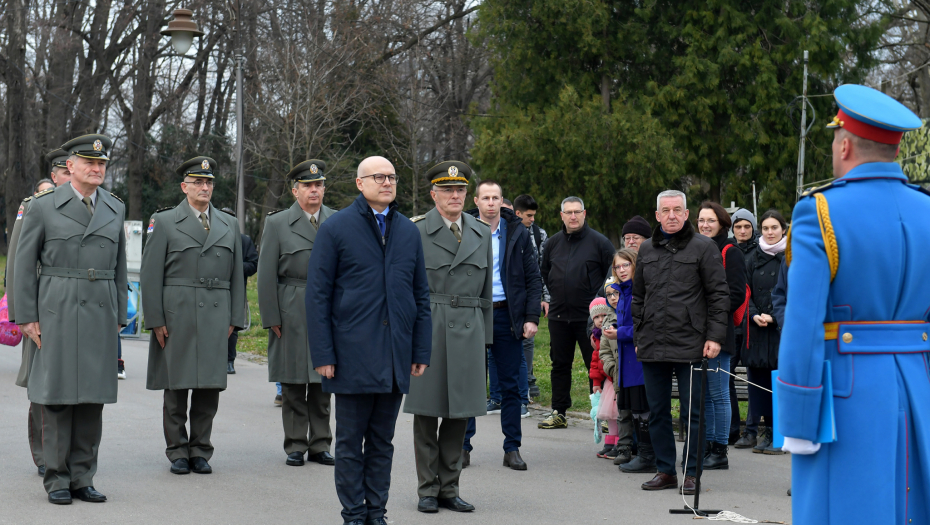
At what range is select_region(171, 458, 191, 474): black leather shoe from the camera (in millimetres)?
7230

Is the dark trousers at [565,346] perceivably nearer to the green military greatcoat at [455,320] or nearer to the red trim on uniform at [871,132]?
the green military greatcoat at [455,320]

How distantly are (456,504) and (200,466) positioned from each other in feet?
6.80

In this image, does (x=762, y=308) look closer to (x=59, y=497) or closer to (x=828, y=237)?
(x=828, y=237)

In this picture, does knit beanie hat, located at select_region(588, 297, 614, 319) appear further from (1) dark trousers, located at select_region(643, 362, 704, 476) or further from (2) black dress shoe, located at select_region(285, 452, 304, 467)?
(2) black dress shoe, located at select_region(285, 452, 304, 467)

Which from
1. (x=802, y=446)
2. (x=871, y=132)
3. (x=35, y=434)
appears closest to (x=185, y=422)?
(x=35, y=434)

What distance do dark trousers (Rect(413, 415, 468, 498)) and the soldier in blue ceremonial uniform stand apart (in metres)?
3.10

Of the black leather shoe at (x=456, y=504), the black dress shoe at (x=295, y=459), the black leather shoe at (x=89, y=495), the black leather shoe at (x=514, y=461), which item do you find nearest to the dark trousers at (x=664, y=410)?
the black leather shoe at (x=514, y=461)

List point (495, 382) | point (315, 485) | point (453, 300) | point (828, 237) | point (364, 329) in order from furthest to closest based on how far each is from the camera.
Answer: point (495, 382)
point (315, 485)
point (453, 300)
point (364, 329)
point (828, 237)

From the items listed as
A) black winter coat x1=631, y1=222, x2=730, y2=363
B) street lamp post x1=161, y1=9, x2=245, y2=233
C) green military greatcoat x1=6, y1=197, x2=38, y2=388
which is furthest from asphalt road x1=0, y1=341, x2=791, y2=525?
street lamp post x1=161, y1=9, x2=245, y2=233

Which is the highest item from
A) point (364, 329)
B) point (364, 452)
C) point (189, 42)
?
point (189, 42)

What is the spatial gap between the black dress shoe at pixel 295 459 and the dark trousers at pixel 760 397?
3.90 meters

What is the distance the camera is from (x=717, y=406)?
25.3 ft

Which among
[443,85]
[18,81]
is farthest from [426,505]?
[18,81]

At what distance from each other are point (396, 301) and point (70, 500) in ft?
8.17
